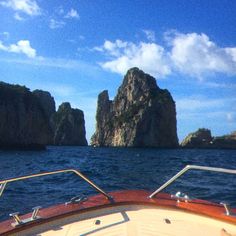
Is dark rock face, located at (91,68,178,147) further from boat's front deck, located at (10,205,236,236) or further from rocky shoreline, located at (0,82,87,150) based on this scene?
boat's front deck, located at (10,205,236,236)

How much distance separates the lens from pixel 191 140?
162 metres

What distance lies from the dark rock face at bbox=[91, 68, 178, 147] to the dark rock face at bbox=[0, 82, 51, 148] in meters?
37.9

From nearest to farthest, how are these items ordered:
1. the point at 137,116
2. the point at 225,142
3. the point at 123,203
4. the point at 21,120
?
the point at 123,203 < the point at 21,120 < the point at 137,116 < the point at 225,142

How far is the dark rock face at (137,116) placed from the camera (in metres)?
153

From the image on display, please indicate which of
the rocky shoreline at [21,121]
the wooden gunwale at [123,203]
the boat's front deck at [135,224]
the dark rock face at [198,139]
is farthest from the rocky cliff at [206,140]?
the boat's front deck at [135,224]

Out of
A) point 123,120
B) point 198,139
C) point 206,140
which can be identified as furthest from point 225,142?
point 123,120

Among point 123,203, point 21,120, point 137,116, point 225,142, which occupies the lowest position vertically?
point 123,203

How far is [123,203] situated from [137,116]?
502 feet

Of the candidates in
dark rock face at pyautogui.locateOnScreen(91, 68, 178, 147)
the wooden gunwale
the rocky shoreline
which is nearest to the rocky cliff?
dark rock face at pyautogui.locateOnScreen(91, 68, 178, 147)

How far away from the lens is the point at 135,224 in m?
4.64

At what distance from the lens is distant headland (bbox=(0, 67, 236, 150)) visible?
405ft

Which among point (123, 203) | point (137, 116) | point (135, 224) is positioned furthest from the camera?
point (137, 116)

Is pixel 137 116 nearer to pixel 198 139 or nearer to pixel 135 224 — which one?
pixel 198 139

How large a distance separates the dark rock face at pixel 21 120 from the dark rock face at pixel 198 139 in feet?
192
